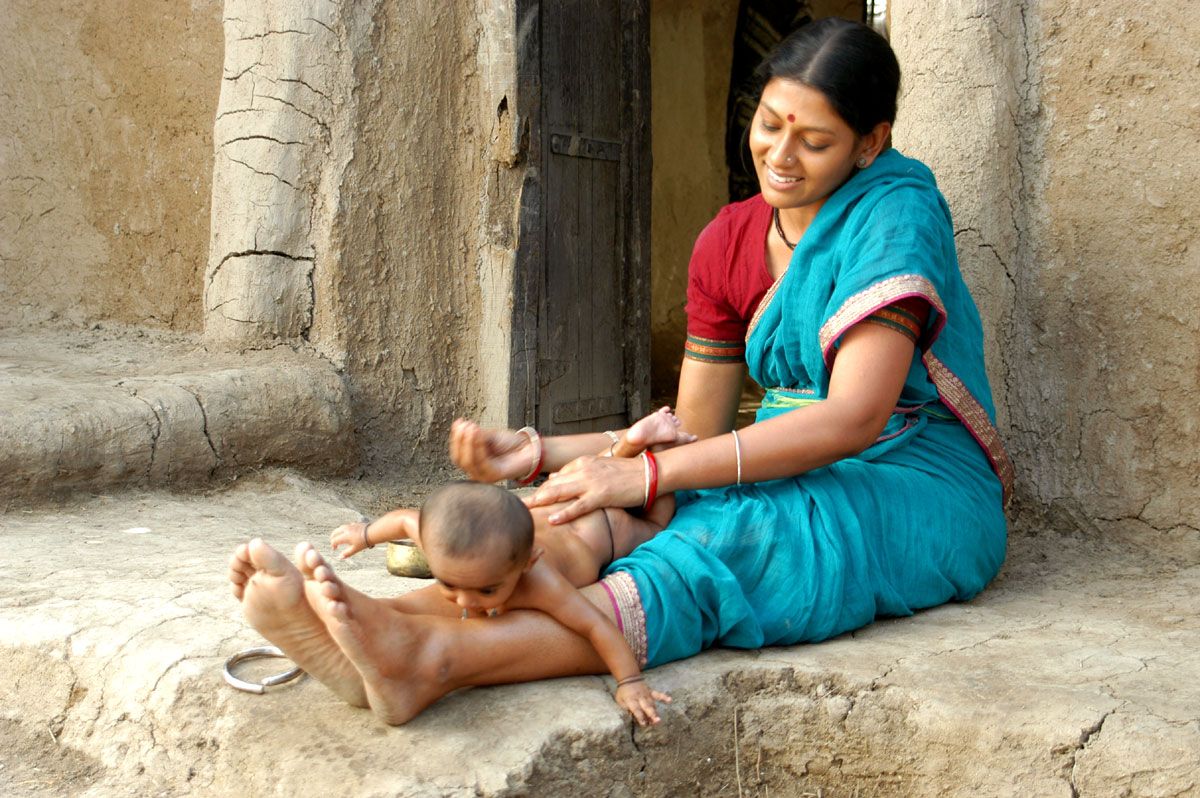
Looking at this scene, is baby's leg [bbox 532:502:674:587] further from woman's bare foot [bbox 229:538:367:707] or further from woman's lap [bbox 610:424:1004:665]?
woman's bare foot [bbox 229:538:367:707]

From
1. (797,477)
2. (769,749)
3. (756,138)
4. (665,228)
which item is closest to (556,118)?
(756,138)

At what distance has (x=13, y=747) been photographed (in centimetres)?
186

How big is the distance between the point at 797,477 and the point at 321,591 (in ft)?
3.01

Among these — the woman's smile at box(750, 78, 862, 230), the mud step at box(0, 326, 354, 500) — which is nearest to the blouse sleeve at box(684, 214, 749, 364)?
the woman's smile at box(750, 78, 862, 230)

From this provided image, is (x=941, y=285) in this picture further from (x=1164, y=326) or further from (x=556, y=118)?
(x=556, y=118)

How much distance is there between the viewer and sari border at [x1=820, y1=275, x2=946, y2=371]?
6.16 feet

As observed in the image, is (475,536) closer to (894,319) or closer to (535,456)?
(535,456)

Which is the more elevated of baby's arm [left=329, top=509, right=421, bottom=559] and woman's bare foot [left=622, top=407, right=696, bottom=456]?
woman's bare foot [left=622, top=407, right=696, bottom=456]

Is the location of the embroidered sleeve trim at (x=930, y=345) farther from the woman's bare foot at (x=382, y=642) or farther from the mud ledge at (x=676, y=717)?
the woman's bare foot at (x=382, y=642)

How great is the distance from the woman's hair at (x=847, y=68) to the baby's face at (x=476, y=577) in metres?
1.02

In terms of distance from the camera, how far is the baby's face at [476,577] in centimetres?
150

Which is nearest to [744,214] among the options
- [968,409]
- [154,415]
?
[968,409]

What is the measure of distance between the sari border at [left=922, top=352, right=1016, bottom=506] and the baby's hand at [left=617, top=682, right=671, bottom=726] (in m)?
0.87

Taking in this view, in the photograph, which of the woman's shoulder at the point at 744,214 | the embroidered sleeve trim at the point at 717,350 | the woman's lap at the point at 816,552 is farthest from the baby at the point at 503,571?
the woman's shoulder at the point at 744,214
